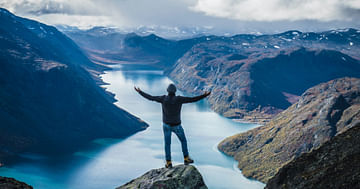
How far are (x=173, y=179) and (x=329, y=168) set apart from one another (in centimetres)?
1075

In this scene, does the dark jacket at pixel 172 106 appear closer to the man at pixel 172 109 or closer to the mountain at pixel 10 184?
the man at pixel 172 109

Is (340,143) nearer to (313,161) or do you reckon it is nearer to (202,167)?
(313,161)

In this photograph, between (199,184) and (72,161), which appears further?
(72,161)

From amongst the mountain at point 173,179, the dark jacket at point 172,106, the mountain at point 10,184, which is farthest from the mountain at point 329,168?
the mountain at point 10,184

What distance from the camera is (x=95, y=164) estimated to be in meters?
183

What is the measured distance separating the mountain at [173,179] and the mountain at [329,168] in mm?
7435

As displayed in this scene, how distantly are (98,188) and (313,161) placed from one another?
5221 inches

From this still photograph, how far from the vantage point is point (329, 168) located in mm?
22578

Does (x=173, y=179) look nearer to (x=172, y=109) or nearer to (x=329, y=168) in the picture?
(x=172, y=109)

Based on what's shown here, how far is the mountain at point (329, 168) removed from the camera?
2048 centimetres

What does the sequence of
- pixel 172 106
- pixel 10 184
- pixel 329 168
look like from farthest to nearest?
pixel 329 168 < pixel 172 106 < pixel 10 184

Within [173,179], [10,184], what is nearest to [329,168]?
[173,179]

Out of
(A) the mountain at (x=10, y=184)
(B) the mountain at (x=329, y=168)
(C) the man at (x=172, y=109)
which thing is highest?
(C) the man at (x=172, y=109)

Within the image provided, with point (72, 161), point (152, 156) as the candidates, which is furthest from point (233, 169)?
point (72, 161)
